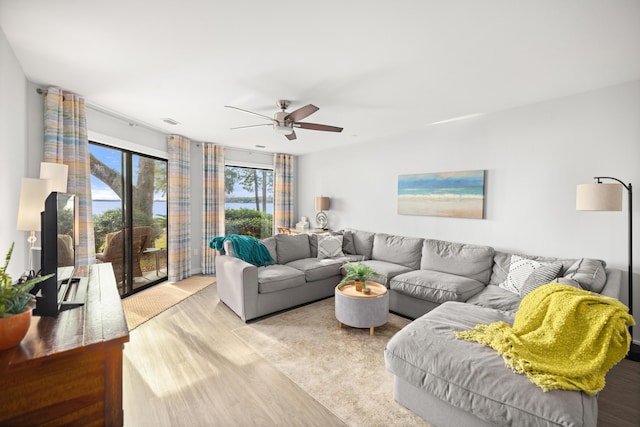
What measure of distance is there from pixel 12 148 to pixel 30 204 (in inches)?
22.7

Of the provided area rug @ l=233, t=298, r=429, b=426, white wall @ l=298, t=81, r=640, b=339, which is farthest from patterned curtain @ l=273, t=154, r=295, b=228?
area rug @ l=233, t=298, r=429, b=426

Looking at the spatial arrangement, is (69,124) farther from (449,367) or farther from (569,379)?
(569,379)

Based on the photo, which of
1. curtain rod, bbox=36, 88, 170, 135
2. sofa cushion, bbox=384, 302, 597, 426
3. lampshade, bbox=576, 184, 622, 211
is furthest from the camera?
curtain rod, bbox=36, 88, 170, 135

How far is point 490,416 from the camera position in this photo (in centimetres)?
153

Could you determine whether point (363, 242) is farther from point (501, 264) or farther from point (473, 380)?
point (473, 380)

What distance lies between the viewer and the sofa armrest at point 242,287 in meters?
3.29

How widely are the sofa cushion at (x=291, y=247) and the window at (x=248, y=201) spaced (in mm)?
2073

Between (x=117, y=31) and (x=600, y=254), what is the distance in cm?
464

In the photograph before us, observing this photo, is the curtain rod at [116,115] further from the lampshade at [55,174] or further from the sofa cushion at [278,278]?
the sofa cushion at [278,278]

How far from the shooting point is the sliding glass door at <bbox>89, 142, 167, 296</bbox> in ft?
12.5

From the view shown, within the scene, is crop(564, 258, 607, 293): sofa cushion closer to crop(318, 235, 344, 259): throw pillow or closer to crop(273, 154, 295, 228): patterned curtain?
crop(318, 235, 344, 259): throw pillow

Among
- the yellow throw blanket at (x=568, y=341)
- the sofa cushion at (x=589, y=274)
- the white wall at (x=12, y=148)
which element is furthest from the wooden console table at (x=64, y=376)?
the sofa cushion at (x=589, y=274)

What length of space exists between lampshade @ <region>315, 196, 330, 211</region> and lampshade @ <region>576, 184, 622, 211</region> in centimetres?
401

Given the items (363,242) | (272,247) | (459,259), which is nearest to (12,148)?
(272,247)
